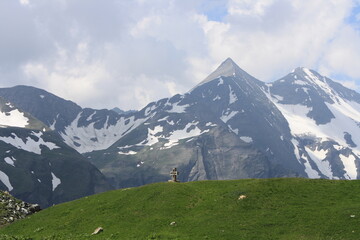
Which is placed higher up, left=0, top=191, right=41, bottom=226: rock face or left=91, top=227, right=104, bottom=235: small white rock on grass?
left=0, top=191, right=41, bottom=226: rock face

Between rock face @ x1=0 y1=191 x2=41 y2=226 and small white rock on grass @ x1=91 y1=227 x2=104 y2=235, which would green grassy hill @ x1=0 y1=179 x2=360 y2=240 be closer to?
small white rock on grass @ x1=91 y1=227 x2=104 y2=235

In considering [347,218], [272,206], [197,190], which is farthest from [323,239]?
[197,190]

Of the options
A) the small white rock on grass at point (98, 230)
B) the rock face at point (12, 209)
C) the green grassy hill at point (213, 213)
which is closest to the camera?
the green grassy hill at point (213, 213)

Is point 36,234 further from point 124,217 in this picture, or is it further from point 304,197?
point 304,197

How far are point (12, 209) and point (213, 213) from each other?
120 ft

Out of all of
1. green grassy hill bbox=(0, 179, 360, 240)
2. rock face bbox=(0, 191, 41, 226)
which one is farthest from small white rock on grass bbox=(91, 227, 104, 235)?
rock face bbox=(0, 191, 41, 226)

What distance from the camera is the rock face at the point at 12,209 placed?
6725cm

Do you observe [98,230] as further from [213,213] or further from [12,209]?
[12,209]

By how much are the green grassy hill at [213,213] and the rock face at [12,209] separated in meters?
4.45

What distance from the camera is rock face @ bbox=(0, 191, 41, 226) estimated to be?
67.2 metres

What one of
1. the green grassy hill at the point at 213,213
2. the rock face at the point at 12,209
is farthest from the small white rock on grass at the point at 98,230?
the rock face at the point at 12,209

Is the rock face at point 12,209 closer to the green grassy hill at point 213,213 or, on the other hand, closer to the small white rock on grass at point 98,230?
the green grassy hill at point 213,213

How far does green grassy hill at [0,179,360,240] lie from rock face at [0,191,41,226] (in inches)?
175

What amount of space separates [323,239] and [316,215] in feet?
21.5
